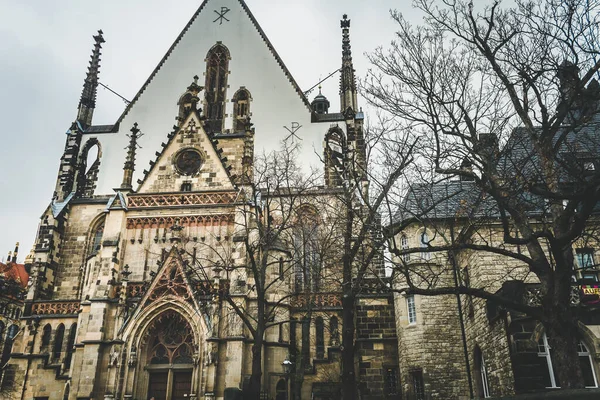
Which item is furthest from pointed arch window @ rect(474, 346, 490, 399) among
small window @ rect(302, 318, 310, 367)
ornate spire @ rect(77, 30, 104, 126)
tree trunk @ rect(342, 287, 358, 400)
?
ornate spire @ rect(77, 30, 104, 126)

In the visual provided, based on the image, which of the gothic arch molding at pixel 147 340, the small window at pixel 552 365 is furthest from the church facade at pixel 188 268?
the small window at pixel 552 365

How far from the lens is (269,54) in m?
31.9

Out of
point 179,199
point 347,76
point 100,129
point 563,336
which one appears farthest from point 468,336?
point 100,129

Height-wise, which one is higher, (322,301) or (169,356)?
(322,301)

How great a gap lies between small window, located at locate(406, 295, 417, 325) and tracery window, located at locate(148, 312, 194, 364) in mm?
9587

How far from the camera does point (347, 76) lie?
31.4 metres

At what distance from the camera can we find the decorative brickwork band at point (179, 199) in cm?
2434

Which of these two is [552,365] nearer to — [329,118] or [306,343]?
[306,343]

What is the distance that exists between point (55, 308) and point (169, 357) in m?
7.82

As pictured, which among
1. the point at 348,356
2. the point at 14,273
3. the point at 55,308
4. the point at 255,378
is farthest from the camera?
the point at 14,273

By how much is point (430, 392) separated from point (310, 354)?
5291 mm

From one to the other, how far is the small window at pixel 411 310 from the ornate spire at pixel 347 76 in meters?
12.5

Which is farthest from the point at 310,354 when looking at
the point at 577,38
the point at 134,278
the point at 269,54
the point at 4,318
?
the point at 4,318

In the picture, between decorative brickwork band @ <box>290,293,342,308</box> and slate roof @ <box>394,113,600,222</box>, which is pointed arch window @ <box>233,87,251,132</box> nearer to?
decorative brickwork band @ <box>290,293,342,308</box>
